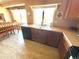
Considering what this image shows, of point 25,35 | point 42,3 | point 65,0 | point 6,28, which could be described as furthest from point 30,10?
point 65,0

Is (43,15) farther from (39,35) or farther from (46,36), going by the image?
(46,36)

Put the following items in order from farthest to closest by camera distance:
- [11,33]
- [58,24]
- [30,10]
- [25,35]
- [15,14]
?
[15,14], [11,33], [30,10], [25,35], [58,24]

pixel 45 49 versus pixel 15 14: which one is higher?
pixel 15 14

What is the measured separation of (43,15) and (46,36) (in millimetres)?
1554

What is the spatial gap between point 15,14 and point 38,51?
5.06 meters

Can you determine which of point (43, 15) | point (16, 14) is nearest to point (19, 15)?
point (16, 14)

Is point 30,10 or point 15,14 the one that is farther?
point 15,14

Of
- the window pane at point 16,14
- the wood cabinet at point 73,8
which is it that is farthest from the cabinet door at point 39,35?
the window pane at point 16,14

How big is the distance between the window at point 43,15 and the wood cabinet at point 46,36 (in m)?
0.96

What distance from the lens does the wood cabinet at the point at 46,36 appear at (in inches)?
130

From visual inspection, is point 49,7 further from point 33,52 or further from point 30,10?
point 33,52

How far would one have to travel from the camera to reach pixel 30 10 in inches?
194

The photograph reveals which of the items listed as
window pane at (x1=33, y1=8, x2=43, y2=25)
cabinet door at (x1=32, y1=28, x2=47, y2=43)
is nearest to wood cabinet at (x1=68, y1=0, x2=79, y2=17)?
cabinet door at (x1=32, y1=28, x2=47, y2=43)

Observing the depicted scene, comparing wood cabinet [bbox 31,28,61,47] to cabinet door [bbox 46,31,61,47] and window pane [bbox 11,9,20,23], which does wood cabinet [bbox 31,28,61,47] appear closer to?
cabinet door [bbox 46,31,61,47]
